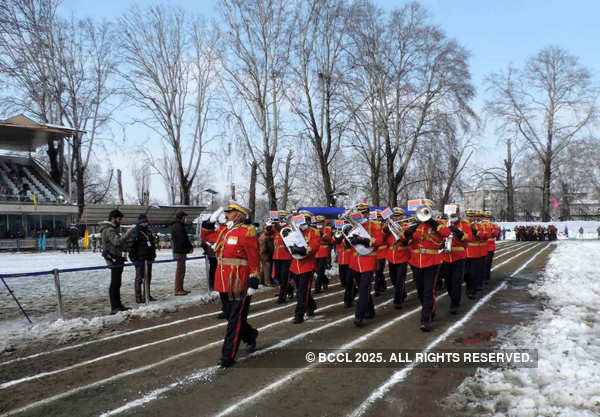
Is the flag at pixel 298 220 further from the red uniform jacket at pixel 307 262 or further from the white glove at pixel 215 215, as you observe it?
the white glove at pixel 215 215

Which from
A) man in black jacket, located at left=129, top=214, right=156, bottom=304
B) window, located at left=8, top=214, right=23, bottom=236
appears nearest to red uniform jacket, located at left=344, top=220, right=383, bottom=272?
man in black jacket, located at left=129, top=214, right=156, bottom=304

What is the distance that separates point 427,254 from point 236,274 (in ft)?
11.0

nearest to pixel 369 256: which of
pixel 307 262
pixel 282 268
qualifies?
pixel 307 262

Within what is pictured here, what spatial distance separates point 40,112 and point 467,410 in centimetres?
3595

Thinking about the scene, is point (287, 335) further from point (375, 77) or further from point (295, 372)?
point (375, 77)

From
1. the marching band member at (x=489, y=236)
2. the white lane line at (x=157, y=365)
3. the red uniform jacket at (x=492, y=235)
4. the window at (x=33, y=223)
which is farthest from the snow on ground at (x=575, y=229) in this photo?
the window at (x=33, y=223)

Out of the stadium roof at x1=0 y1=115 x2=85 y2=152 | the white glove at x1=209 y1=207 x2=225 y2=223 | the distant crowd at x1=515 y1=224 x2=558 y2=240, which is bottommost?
the distant crowd at x1=515 y1=224 x2=558 y2=240

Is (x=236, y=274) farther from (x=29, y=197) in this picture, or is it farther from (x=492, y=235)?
(x=29, y=197)

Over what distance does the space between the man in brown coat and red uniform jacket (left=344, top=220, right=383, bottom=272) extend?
473 centimetres

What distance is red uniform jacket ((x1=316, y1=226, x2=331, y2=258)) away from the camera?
31.2 ft

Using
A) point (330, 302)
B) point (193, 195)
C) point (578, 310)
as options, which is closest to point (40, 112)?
point (330, 302)

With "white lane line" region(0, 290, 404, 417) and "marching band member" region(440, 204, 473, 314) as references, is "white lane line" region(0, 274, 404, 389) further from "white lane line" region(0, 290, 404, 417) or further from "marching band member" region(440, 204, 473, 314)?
"marching band member" region(440, 204, 473, 314)

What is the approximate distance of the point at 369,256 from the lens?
268 inches

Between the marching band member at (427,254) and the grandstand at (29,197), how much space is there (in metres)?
26.8
